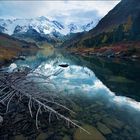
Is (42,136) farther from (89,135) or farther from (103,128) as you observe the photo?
(103,128)

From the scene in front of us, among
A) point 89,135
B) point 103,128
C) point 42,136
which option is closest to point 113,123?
point 103,128

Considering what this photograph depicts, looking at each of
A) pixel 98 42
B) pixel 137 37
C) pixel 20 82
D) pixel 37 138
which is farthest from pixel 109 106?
pixel 98 42

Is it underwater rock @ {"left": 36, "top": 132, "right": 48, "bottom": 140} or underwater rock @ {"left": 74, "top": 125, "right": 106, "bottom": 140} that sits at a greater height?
underwater rock @ {"left": 36, "top": 132, "right": 48, "bottom": 140}

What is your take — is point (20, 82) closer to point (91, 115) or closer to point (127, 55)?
point (91, 115)

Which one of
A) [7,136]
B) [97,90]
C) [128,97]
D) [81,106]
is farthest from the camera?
[97,90]

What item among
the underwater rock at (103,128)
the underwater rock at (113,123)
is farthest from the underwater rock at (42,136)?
the underwater rock at (113,123)

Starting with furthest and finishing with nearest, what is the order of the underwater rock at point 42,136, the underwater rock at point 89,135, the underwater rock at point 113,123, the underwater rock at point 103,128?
1. the underwater rock at point 113,123
2. the underwater rock at point 103,128
3. the underwater rock at point 89,135
4. the underwater rock at point 42,136

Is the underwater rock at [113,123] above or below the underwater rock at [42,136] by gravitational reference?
below

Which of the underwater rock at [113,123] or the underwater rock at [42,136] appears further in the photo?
the underwater rock at [113,123]

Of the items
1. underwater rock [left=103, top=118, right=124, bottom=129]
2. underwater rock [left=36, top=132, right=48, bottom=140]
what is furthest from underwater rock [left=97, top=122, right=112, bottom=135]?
underwater rock [left=36, top=132, right=48, bottom=140]

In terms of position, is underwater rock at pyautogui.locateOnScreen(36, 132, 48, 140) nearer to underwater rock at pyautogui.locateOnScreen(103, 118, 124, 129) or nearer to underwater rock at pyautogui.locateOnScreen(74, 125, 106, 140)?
underwater rock at pyautogui.locateOnScreen(74, 125, 106, 140)

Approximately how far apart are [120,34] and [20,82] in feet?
496

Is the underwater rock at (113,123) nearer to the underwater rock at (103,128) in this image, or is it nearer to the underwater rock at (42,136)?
the underwater rock at (103,128)

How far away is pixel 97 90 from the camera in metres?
33.7
